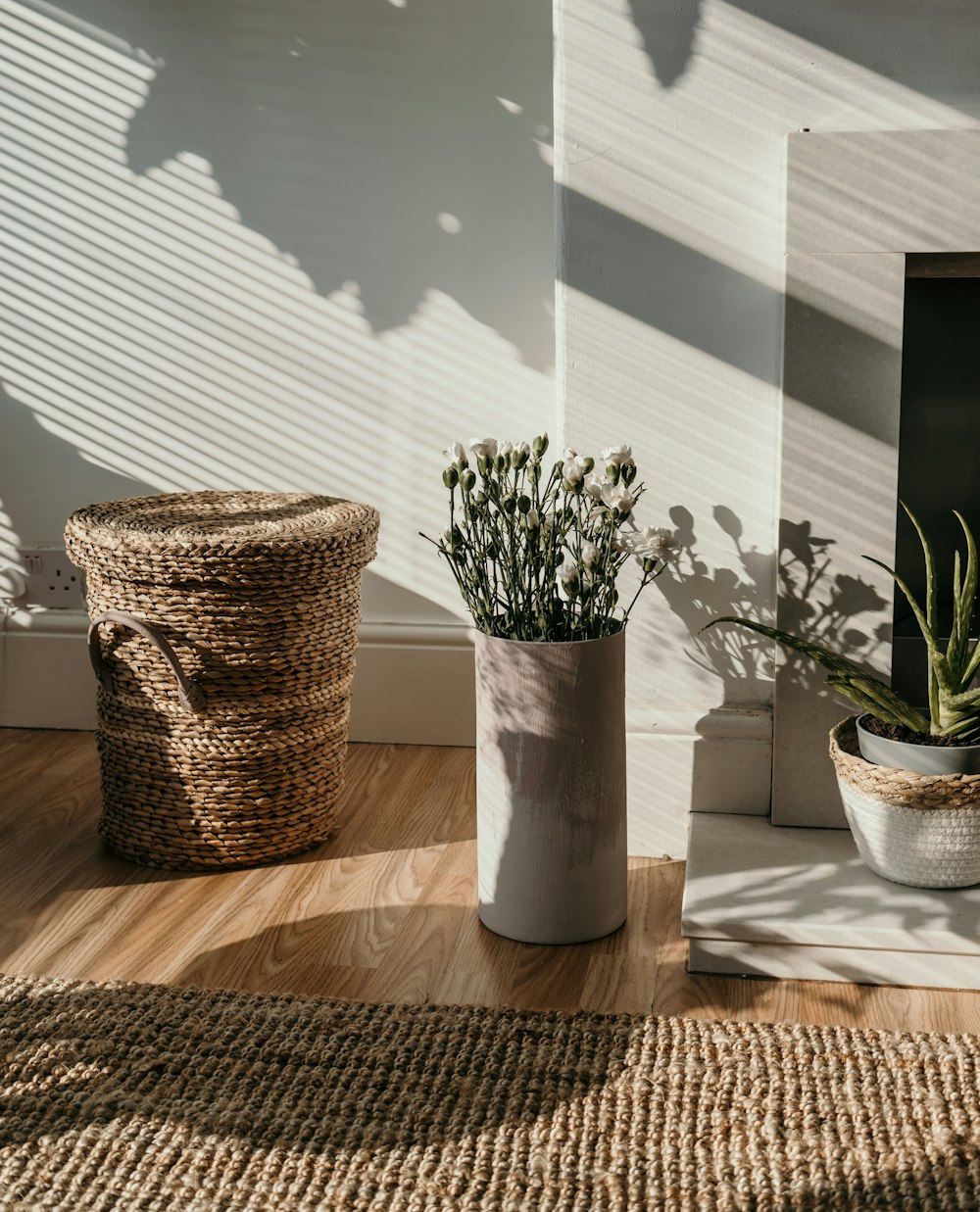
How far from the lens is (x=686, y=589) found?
6.25ft


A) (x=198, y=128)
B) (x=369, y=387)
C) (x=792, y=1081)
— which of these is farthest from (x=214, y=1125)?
(x=198, y=128)

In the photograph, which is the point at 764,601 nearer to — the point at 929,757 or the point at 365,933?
the point at 929,757

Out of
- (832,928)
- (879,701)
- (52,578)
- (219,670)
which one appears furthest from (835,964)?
(52,578)

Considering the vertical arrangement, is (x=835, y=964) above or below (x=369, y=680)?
below

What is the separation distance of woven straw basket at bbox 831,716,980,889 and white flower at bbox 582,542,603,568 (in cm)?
43

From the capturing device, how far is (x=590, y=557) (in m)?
1.58

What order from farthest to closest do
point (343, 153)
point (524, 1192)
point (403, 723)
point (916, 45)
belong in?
1. point (403, 723)
2. point (343, 153)
3. point (916, 45)
4. point (524, 1192)

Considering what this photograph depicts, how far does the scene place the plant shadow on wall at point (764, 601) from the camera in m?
1.83

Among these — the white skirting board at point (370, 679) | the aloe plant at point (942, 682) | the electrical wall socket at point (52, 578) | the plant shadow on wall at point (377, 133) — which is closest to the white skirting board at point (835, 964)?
the aloe plant at point (942, 682)

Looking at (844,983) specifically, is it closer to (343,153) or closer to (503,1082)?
(503,1082)

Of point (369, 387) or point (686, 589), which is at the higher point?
point (369, 387)

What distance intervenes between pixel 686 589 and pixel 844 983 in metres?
0.62

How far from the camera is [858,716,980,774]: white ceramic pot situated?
1583 millimetres

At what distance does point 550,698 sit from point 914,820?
495 mm
